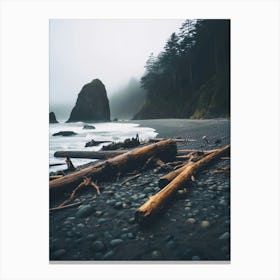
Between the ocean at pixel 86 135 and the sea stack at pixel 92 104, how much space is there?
9 centimetres

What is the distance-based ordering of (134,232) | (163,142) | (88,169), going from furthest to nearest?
(163,142), (88,169), (134,232)

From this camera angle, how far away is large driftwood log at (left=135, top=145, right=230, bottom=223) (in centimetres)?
266

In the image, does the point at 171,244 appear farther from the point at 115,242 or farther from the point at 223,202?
the point at 223,202

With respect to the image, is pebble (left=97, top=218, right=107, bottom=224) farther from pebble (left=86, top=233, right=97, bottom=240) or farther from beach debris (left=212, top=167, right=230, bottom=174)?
beach debris (left=212, top=167, right=230, bottom=174)

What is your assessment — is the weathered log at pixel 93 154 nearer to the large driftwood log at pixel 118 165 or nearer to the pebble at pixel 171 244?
the large driftwood log at pixel 118 165

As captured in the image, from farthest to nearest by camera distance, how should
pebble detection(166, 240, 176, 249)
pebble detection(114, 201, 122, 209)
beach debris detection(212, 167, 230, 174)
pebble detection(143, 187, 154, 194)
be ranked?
beach debris detection(212, 167, 230, 174) < pebble detection(143, 187, 154, 194) < pebble detection(114, 201, 122, 209) < pebble detection(166, 240, 176, 249)

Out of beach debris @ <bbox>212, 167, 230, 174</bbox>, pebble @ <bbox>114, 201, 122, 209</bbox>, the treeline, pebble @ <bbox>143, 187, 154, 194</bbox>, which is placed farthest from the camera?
the treeline

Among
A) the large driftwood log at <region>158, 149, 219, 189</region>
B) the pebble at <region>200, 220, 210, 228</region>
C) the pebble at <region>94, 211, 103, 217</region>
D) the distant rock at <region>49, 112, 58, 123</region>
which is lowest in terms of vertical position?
the pebble at <region>200, 220, 210, 228</region>

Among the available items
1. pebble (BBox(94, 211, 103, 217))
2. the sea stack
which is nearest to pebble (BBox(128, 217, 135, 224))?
pebble (BBox(94, 211, 103, 217))
